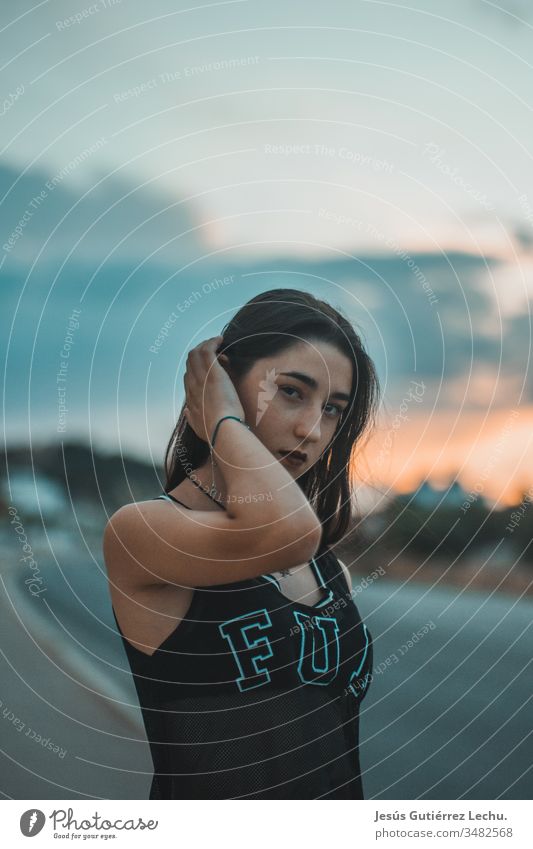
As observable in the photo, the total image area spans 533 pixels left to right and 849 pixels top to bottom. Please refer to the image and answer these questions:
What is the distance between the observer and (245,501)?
1144mm

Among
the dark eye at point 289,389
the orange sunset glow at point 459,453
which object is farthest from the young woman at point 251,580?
the orange sunset glow at point 459,453

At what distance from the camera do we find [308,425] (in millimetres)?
1343

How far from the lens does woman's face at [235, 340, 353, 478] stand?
1.33m

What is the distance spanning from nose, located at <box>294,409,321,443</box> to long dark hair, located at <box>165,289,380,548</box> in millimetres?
70

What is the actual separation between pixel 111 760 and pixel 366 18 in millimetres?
1343

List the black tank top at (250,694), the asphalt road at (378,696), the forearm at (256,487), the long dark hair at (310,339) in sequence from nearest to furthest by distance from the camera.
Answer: the forearm at (256,487), the black tank top at (250,694), the long dark hair at (310,339), the asphalt road at (378,696)

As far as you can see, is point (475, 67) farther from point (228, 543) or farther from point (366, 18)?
point (228, 543)

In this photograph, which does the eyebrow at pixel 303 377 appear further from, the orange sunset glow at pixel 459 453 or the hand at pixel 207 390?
the orange sunset glow at pixel 459 453

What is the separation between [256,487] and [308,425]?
0.22m

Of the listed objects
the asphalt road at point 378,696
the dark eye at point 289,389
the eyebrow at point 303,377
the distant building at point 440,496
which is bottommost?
the asphalt road at point 378,696

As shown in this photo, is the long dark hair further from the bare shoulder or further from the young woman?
the bare shoulder

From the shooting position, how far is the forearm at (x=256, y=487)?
1.13 m
